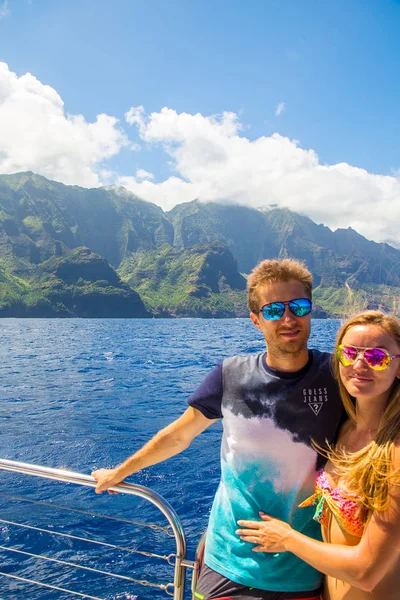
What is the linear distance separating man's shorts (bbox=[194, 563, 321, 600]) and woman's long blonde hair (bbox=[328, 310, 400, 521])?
2.24 feet

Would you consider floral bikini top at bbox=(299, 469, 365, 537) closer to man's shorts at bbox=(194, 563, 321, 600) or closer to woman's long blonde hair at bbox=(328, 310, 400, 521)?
woman's long blonde hair at bbox=(328, 310, 400, 521)

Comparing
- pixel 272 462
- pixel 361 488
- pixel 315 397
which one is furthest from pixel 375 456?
pixel 272 462

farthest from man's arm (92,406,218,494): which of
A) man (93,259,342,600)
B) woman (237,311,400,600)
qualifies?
woman (237,311,400,600)

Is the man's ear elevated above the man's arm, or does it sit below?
above

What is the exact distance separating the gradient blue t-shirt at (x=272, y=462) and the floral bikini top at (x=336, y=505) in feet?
0.29

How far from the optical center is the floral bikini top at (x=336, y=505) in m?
1.88

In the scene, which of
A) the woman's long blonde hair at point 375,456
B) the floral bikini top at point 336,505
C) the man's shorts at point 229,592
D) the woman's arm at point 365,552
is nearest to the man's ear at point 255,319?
the woman's long blonde hair at point 375,456

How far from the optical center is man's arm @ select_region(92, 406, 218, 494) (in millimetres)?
2697

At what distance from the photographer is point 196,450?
1340cm

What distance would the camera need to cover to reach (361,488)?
6.03 feet

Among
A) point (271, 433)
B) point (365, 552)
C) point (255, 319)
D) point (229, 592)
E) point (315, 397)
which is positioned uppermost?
point (255, 319)

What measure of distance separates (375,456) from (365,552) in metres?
0.40

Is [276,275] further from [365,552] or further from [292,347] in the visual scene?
[365,552]

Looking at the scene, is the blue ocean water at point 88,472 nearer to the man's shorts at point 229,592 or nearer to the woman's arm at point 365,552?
the woman's arm at point 365,552
